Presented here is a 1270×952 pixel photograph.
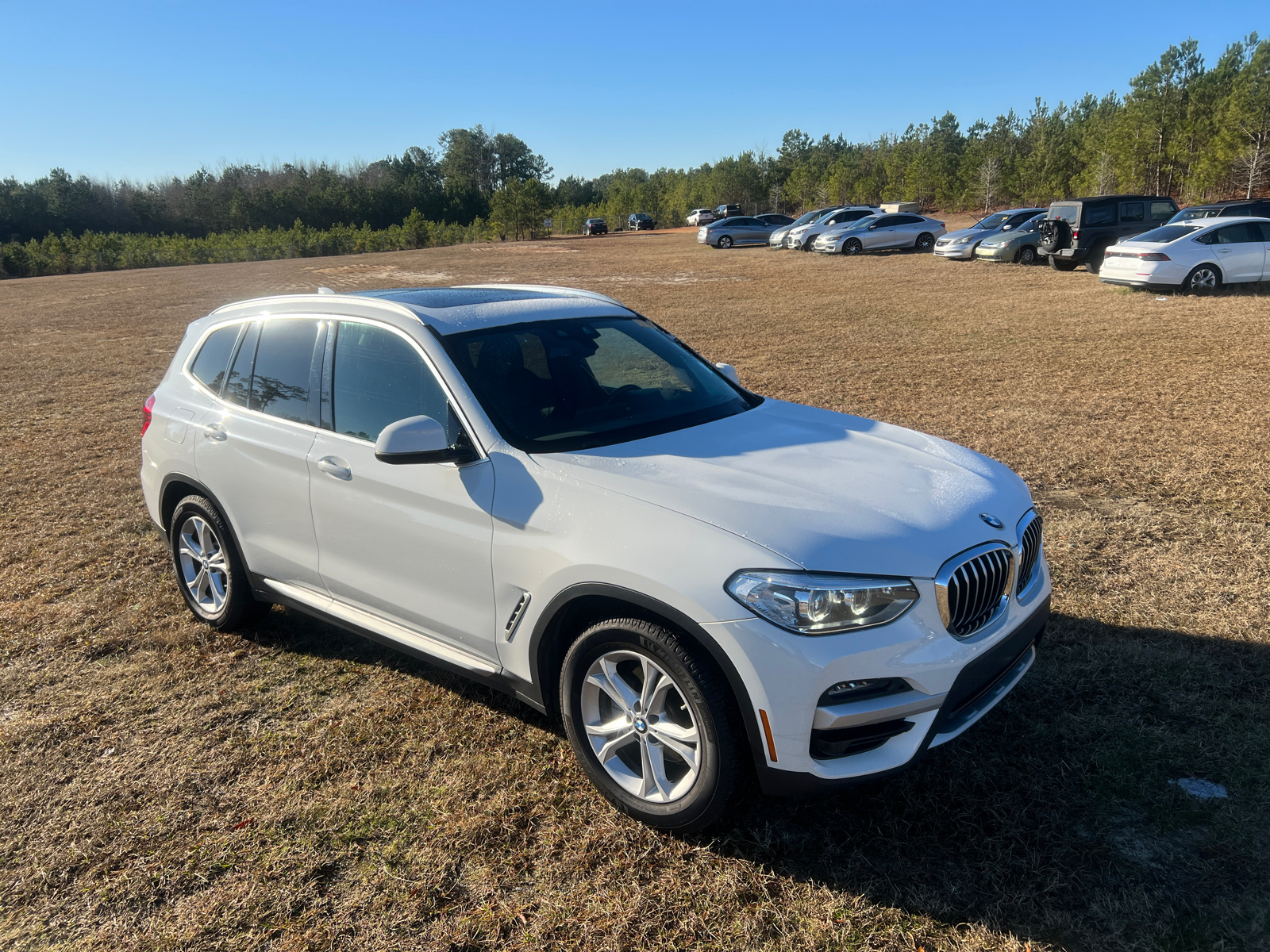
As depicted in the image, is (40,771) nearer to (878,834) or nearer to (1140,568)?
(878,834)

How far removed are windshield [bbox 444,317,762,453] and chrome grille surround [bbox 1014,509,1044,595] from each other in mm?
1317

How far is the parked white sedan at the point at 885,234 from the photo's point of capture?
102ft

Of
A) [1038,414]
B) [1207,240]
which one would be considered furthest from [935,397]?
[1207,240]

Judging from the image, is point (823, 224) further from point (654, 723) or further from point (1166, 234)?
point (654, 723)

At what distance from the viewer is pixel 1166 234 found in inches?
647

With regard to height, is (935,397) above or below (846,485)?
below

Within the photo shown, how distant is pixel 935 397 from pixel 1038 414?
4.03 ft

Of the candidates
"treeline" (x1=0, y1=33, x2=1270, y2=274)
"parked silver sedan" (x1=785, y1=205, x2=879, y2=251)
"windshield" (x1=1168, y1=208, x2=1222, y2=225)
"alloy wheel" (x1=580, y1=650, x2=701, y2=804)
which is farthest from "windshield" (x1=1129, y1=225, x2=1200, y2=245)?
"treeline" (x1=0, y1=33, x2=1270, y2=274)

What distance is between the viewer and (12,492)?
24.4 feet

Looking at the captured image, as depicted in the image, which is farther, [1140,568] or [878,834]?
[1140,568]

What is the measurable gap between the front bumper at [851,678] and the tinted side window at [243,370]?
9.58 ft

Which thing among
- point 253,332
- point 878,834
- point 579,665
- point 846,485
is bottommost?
point 878,834

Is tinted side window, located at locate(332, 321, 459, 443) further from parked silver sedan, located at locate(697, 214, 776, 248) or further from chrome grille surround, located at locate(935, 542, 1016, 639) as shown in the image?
parked silver sedan, located at locate(697, 214, 776, 248)

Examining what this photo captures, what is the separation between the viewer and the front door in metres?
3.24
